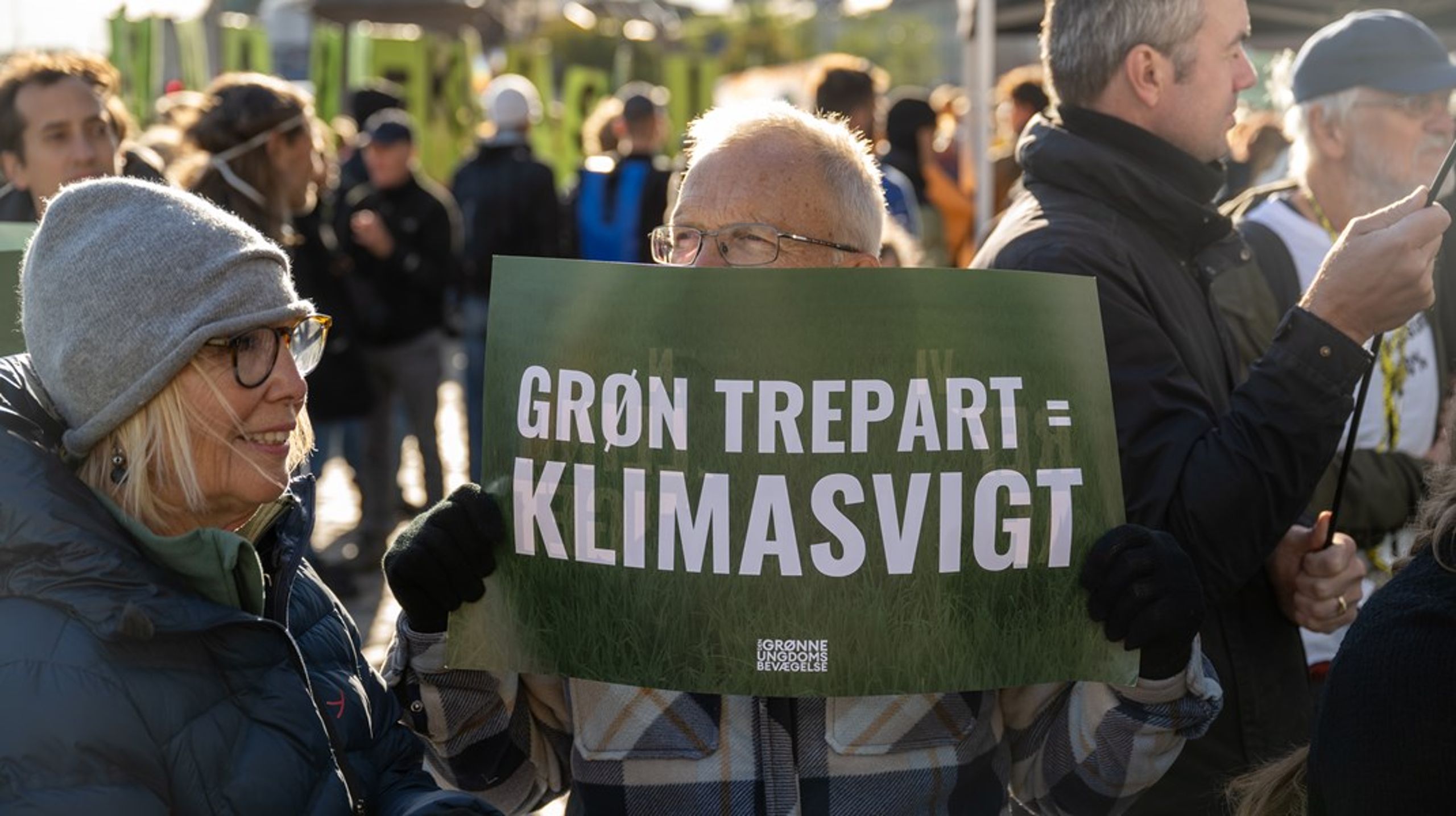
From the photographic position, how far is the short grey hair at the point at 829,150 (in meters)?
2.16

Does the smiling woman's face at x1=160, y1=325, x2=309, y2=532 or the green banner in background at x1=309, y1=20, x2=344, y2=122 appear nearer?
the smiling woman's face at x1=160, y1=325, x2=309, y2=532

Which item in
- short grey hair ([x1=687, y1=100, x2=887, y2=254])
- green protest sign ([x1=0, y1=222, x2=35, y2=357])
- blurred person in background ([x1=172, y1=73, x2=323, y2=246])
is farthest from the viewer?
blurred person in background ([x1=172, y1=73, x2=323, y2=246])

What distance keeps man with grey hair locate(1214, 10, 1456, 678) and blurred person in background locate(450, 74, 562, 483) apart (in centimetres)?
540

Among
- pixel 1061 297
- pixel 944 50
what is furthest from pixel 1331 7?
pixel 944 50

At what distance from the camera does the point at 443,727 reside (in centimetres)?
205

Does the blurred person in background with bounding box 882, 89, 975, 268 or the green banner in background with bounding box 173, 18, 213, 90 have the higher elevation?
the blurred person in background with bounding box 882, 89, 975, 268

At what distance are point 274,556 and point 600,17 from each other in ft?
130

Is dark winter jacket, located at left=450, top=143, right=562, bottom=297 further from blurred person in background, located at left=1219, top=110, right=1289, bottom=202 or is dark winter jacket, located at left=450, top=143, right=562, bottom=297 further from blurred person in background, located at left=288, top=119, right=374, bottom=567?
blurred person in background, located at left=1219, top=110, right=1289, bottom=202

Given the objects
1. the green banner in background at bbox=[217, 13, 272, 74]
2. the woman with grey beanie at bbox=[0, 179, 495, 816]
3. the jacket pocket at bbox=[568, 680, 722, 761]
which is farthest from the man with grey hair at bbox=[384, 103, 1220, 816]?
the green banner in background at bbox=[217, 13, 272, 74]

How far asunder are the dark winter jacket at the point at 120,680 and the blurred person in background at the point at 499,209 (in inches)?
262

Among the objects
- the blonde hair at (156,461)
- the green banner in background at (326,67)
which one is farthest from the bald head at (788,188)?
the green banner in background at (326,67)

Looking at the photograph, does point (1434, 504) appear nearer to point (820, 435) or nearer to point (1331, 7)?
point (820, 435)

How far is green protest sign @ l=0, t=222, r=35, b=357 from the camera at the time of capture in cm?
236

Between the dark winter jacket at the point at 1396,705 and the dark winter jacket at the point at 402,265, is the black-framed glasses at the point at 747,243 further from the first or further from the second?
the dark winter jacket at the point at 402,265
